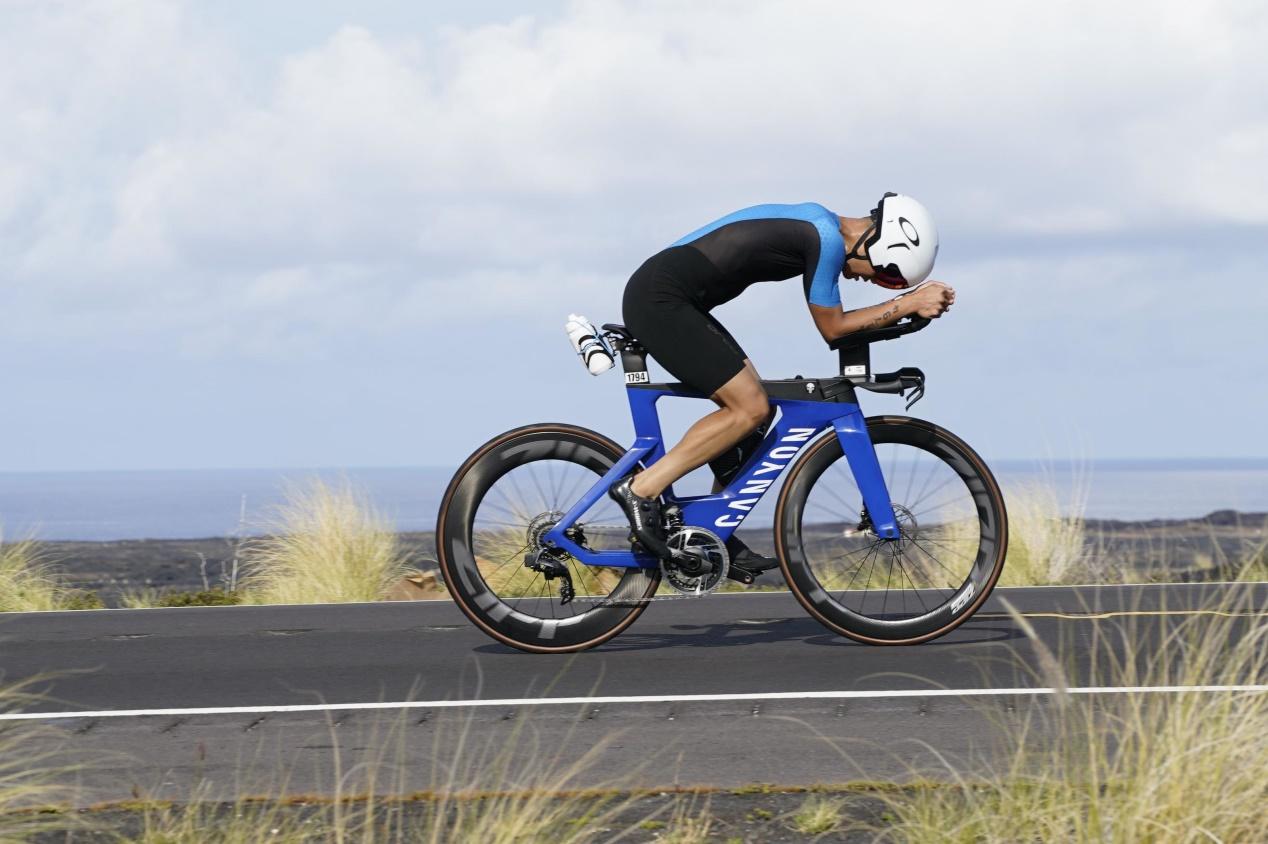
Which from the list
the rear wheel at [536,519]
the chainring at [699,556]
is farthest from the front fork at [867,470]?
the rear wheel at [536,519]

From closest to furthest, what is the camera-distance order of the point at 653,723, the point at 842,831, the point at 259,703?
the point at 842,831, the point at 653,723, the point at 259,703

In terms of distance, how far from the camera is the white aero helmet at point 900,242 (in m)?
7.65

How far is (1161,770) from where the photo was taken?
4.48m

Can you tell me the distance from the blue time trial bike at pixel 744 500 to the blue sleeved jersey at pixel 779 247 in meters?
0.43

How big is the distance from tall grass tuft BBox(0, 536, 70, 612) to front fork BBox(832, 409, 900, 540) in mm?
7765

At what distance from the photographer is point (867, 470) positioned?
26.4 feet

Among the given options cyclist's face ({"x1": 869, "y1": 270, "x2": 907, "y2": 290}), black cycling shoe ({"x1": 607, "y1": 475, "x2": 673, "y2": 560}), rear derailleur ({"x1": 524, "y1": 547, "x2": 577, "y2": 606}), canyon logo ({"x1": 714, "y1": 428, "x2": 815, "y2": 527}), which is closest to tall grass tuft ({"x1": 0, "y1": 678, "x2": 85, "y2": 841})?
rear derailleur ({"x1": 524, "y1": 547, "x2": 577, "y2": 606})

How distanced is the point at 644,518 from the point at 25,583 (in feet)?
26.1

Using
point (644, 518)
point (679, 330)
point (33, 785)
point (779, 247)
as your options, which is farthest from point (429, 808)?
point (779, 247)

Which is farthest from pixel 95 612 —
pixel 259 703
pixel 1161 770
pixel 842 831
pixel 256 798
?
pixel 1161 770

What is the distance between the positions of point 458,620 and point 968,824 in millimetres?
6132

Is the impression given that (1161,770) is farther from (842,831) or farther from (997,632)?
(997,632)

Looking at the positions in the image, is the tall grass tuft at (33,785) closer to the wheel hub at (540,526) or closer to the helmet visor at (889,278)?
the wheel hub at (540,526)

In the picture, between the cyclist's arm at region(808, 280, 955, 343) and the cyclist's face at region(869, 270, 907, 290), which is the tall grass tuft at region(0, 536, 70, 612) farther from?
the cyclist's face at region(869, 270, 907, 290)
